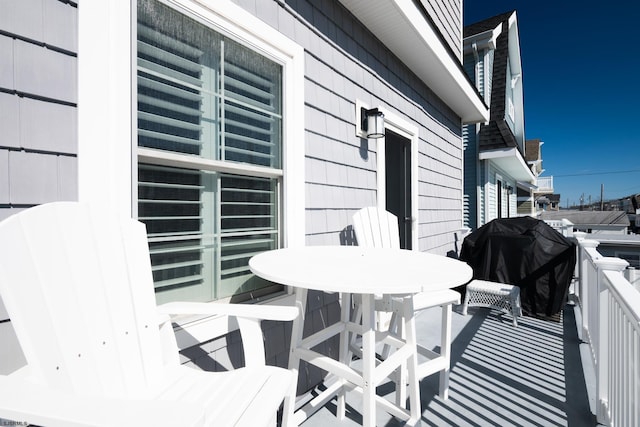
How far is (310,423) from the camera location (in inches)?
69.0

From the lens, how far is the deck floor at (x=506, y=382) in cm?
180

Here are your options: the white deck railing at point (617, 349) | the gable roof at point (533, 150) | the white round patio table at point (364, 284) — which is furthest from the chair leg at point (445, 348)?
the gable roof at point (533, 150)

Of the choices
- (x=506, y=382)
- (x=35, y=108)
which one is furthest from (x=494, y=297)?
(x=35, y=108)

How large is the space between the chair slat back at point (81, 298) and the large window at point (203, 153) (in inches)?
12.8

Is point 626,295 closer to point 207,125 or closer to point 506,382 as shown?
point 506,382

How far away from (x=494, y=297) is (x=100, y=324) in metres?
3.64

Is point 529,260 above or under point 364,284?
under

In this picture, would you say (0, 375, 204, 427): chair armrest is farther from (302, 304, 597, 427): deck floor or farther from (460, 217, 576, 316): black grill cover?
(460, 217, 576, 316): black grill cover

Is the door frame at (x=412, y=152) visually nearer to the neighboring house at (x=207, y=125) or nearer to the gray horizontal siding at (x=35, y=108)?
the neighboring house at (x=207, y=125)

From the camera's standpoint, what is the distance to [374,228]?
2447mm

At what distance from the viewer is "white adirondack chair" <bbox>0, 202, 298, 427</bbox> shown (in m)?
0.81

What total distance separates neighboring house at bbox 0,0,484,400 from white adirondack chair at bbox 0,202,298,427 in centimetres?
23

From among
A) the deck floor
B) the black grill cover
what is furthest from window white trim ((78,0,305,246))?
the black grill cover

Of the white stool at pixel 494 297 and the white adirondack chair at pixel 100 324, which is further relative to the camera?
the white stool at pixel 494 297
